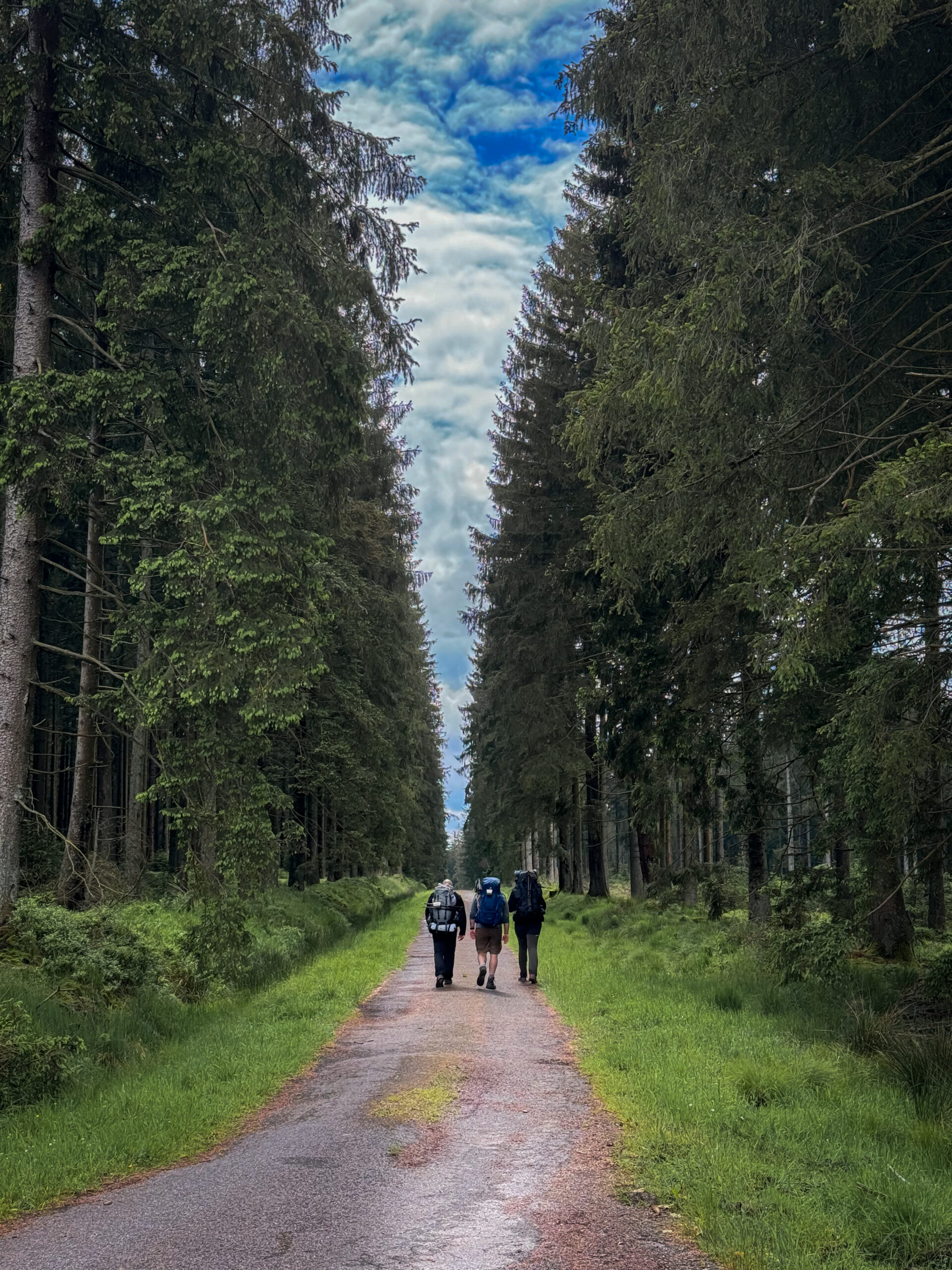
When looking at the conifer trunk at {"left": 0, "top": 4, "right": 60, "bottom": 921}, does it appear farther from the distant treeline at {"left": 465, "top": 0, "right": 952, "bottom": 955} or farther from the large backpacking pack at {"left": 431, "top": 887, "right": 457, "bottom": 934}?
the large backpacking pack at {"left": 431, "top": 887, "right": 457, "bottom": 934}

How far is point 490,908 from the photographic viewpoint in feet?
46.2

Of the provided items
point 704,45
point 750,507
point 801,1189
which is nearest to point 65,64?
point 704,45

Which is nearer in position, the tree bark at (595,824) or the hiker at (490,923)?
the hiker at (490,923)

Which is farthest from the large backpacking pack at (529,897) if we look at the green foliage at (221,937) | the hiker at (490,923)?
the green foliage at (221,937)

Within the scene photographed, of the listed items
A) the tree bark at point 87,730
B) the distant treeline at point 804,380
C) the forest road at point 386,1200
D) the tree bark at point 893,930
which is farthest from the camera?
the tree bark at point 893,930

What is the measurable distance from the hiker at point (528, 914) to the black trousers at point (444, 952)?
103 cm

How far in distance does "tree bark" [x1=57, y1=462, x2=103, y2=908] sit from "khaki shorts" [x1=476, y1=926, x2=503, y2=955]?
562 centimetres

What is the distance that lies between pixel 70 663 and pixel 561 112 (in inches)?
749

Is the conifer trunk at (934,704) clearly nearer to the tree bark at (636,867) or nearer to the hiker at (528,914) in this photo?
the hiker at (528,914)

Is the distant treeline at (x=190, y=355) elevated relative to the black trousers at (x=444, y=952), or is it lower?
elevated

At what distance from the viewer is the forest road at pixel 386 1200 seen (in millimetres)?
4285

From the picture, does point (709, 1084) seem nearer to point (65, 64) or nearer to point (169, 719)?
point (169, 719)

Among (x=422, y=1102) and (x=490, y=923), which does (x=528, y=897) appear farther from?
(x=422, y=1102)

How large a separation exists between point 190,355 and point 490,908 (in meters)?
8.78
